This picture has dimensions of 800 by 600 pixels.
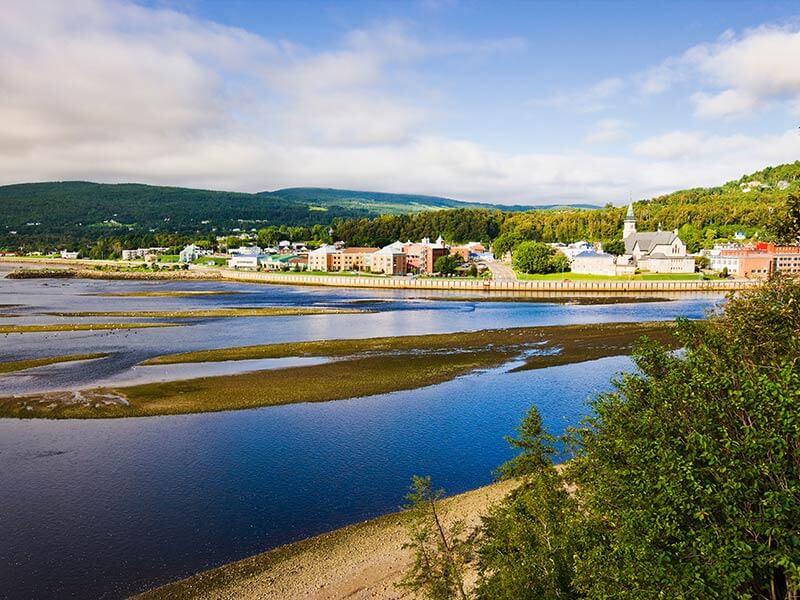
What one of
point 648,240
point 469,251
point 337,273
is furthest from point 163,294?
point 648,240

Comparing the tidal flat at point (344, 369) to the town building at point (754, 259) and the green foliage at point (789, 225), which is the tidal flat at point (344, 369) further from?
the town building at point (754, 259)

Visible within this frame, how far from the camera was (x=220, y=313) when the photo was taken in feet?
233

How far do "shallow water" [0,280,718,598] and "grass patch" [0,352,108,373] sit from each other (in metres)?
2.13

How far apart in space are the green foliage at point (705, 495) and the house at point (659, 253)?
393 ft

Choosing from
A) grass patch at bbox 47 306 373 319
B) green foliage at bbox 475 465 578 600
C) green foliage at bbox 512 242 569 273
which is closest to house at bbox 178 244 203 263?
green foliage at bbox 512 242 569 273

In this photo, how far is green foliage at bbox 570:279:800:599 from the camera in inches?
323

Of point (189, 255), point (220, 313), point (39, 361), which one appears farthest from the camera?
point (189, 255)

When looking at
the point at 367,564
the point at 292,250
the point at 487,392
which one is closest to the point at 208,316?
the point at 487,392

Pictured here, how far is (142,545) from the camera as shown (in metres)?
17.6

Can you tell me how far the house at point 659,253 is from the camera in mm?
121000

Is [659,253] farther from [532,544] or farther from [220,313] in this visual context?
[532,544]

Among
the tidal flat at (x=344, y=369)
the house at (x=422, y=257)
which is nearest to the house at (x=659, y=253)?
the house at (x=422, y=257)

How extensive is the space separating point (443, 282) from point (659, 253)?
48.8 metres

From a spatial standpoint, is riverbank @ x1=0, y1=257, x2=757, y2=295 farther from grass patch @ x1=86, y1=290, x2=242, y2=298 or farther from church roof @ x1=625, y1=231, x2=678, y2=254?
grass patch @ x1=86, y1=290, x2=242, y2=298
